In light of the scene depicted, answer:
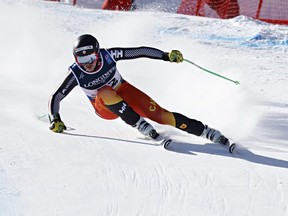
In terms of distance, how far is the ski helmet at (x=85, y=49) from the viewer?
191 inches

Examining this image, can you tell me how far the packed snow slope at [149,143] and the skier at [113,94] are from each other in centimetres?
15

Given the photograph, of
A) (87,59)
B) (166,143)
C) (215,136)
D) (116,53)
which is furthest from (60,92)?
(215,136)

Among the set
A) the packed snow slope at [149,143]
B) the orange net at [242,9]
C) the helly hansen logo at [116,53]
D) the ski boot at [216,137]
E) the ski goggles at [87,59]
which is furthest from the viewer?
the orange net at [242,9]

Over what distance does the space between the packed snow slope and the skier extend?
151 mm

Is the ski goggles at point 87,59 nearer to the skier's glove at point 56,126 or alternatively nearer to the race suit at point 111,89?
the race suit at point 111,89

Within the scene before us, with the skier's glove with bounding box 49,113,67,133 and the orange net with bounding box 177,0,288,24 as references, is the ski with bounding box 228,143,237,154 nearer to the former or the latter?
the skier's glove with bounding box 49,113,67,133

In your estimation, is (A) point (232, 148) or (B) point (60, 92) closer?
(A) point (232, 148)

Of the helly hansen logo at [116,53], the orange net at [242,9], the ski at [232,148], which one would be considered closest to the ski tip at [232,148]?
the ski at [232,148]

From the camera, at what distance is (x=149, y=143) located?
489cm

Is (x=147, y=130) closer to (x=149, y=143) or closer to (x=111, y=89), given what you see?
(x=149, y=143)

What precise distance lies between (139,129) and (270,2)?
27.9 ft

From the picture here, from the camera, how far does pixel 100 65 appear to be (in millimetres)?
5047

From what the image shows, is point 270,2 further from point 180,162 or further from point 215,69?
point 180,162

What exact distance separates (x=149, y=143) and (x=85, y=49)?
95 cm
